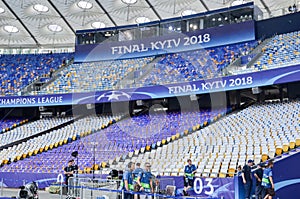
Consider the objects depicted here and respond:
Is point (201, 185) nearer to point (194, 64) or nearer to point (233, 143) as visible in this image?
point (233, 143)

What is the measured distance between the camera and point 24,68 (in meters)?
34.9

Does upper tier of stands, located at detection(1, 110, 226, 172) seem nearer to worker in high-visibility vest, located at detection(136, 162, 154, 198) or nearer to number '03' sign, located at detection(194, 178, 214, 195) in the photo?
number '03' sign, located at detection(194, 178, 214, 195)

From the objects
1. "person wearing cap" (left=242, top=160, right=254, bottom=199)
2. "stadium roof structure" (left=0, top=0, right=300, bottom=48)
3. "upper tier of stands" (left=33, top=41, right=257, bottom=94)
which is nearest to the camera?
"person wearing cap" (left=242, top=160, right=254, bottom=199)

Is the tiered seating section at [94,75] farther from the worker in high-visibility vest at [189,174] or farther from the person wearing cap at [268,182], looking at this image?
the person wearing cap at [268,182]

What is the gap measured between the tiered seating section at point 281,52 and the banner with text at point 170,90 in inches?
45.3

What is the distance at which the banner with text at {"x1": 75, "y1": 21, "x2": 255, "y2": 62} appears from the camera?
27.5 m

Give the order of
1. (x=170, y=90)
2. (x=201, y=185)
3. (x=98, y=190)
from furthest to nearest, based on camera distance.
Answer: (x=170, y=90) < (x=201, y=185) < (x=98, y=190)

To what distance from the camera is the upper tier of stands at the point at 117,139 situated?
20.7 m

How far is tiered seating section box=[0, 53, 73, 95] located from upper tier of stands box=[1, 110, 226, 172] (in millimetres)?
8424

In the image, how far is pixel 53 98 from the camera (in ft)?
93.3

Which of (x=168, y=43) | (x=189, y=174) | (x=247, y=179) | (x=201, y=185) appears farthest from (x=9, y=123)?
(x=247, y=179)

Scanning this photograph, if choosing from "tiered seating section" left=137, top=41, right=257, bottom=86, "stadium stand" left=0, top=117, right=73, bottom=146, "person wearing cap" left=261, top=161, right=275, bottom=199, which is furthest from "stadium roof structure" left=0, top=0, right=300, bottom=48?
"person wearing cap" left=261, top=161, right=275, bottom=199

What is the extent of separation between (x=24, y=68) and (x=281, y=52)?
22.7 metres

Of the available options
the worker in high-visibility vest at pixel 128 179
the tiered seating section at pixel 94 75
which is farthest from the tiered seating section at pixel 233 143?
the tiered seating section at pixel 94 75
